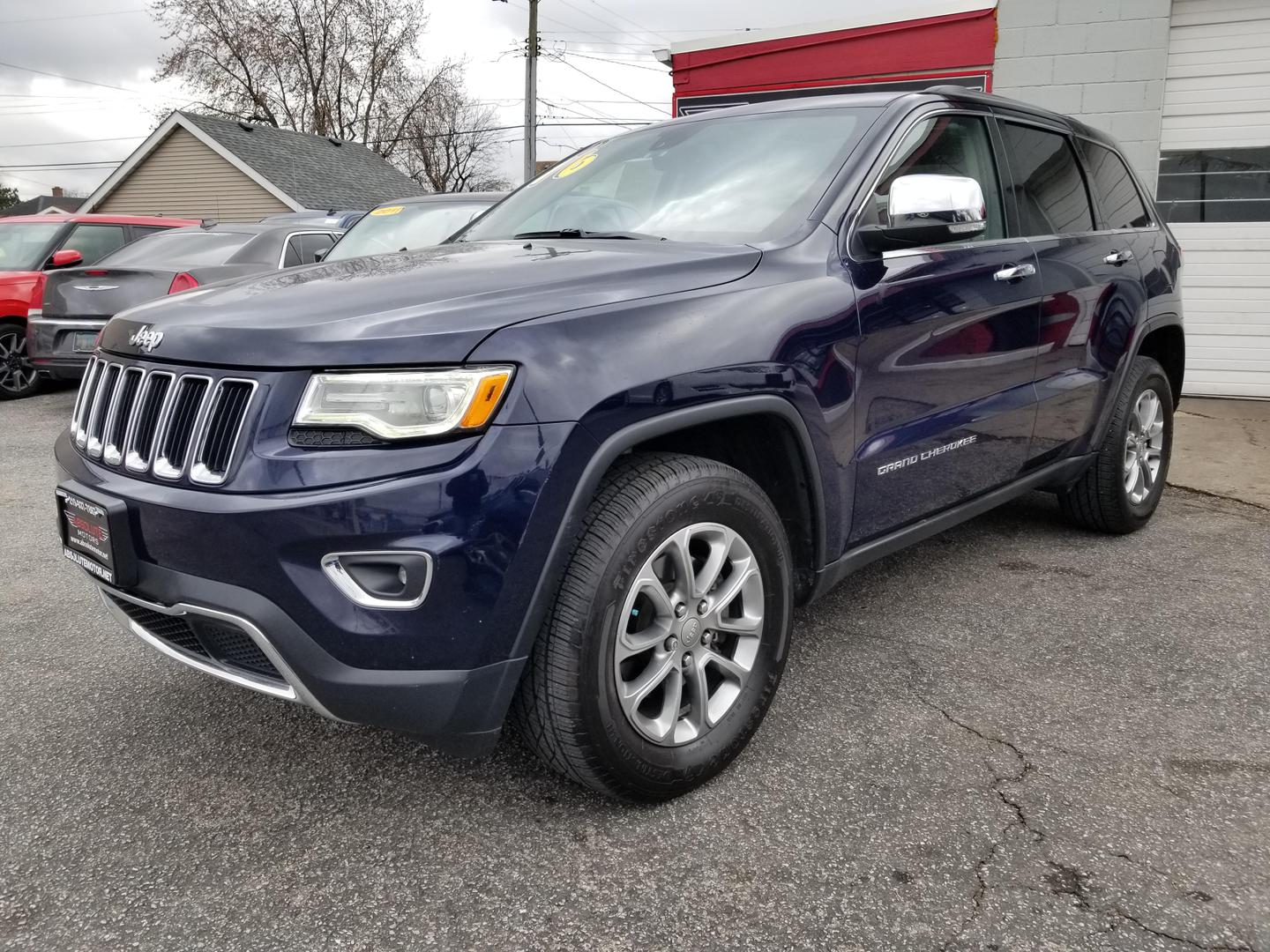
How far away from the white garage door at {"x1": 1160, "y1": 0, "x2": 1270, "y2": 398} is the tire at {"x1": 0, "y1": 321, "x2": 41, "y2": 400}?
32.2 feet

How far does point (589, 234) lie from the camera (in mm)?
3059

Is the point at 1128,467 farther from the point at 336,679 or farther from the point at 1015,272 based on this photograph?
the point at 336,679

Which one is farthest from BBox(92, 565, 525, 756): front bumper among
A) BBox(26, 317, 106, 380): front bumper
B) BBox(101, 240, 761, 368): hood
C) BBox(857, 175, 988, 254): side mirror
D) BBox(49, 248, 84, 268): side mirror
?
BBox(49, 248, 84, 268): side mirror

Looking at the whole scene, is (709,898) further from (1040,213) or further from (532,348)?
(1040,213)

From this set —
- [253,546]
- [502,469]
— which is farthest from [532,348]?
[253,546]

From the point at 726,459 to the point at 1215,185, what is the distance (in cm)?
775

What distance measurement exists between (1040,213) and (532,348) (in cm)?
252

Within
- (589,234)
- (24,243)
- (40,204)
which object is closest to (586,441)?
(589,234)

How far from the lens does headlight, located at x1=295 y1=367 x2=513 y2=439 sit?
6.49ft

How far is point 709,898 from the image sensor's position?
2.10 meters

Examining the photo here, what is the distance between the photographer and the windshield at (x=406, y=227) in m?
7.12

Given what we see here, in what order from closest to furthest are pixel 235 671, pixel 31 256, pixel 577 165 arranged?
pixel 235 671, pixel 577 165, pixel 31 256

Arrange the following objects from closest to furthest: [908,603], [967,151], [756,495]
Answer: [756,495] < [967,151] < [908,603]

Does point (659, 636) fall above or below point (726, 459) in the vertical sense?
below
